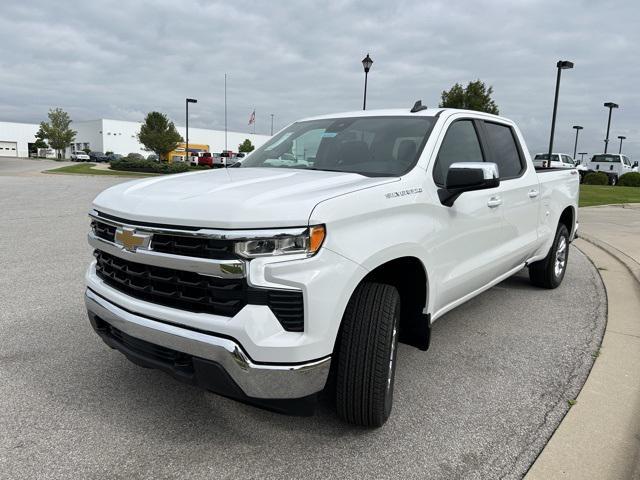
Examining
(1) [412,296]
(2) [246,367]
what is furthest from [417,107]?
(2) [246,367]

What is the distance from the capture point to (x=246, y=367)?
219 centimetres

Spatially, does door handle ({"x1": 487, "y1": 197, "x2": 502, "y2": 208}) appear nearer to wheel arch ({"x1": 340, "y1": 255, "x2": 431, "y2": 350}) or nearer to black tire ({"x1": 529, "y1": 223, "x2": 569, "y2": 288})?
wheel arch ({"x1": 340, "y1": 255, "x2": 431, "y2": 350})

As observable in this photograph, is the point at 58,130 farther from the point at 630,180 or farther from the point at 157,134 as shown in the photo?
the point at 630,180

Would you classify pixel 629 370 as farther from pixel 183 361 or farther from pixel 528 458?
pixel 183 361

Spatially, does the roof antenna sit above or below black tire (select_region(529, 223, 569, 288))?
above

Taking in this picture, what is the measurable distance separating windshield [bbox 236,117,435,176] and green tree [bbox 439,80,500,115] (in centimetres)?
2140

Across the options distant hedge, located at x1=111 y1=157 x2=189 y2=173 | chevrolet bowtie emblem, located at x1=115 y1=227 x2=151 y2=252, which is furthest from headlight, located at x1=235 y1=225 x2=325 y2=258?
distant hedge, located at x1=111 y1=157 x2=189 y2=173

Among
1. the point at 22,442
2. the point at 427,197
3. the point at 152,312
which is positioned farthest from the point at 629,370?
the point at 22,442

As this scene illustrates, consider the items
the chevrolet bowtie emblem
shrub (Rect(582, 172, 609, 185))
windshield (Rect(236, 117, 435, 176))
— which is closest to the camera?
the chevrolet bowtie emblem

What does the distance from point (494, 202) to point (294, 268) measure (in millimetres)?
2154

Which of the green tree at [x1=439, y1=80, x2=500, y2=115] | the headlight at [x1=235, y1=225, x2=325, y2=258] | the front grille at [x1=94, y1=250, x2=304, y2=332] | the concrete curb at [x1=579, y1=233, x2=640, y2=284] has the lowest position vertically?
the concrete curb at [x1=579, y1=233, x2=640, y2=284]

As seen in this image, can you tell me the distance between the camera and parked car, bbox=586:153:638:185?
32.4 metres

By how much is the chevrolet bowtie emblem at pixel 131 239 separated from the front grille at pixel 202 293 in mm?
106

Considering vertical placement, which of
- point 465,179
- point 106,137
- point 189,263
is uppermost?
point 106,137
